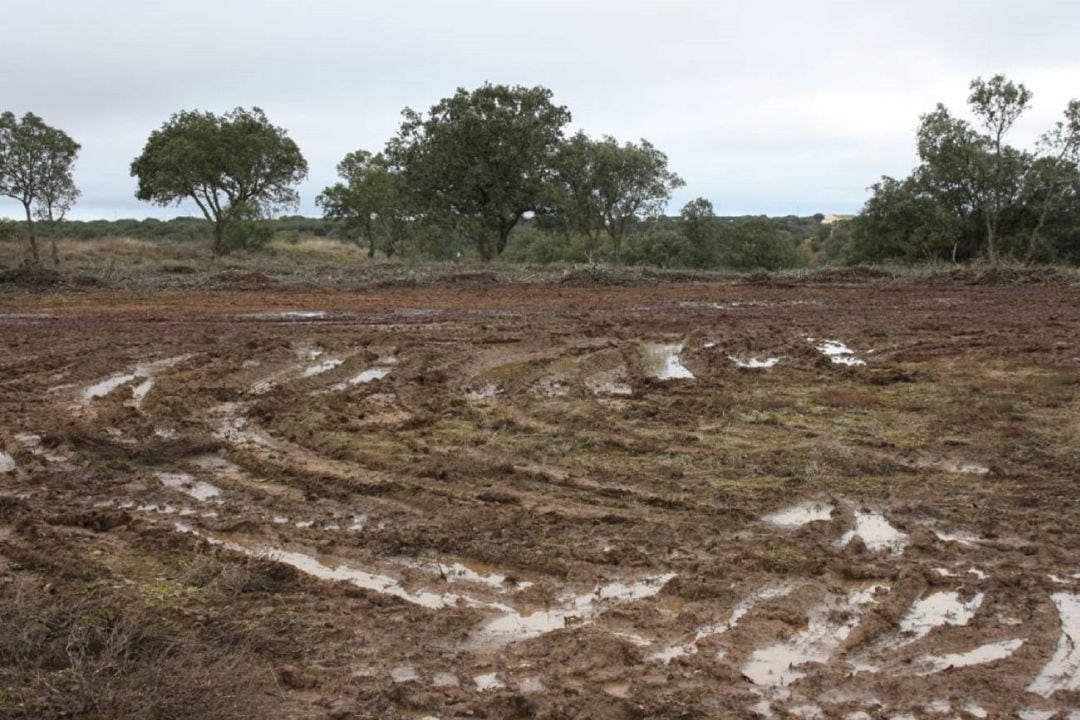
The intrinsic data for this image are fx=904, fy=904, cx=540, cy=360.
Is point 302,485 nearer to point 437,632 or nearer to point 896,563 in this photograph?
point 437,632

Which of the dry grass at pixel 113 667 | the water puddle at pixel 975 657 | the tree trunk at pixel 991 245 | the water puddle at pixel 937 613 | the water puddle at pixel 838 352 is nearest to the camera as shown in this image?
the dry grass at pixel 113 667

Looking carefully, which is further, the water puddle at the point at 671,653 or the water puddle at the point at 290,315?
the water puddle at the point at 290,315

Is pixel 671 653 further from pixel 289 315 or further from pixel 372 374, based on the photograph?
pixel 289 315

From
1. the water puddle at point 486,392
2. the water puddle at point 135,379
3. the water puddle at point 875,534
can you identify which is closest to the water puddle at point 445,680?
the water puddle at point 875,534

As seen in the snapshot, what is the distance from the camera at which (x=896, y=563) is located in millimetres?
5371

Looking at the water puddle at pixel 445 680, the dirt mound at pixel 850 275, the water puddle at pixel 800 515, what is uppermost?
the dirt mound at pixel 850 275

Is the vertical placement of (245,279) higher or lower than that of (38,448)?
higher

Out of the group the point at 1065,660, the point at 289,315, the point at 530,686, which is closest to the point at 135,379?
the point at 289,315

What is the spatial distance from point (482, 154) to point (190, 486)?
26.7m

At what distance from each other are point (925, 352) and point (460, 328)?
791cm

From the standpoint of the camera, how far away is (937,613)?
4.75m

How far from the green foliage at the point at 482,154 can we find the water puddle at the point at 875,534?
27035mm

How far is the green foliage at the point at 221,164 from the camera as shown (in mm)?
33531

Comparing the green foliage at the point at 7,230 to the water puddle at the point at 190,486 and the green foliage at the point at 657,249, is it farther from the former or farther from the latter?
the water puddle at the point at 190,486
